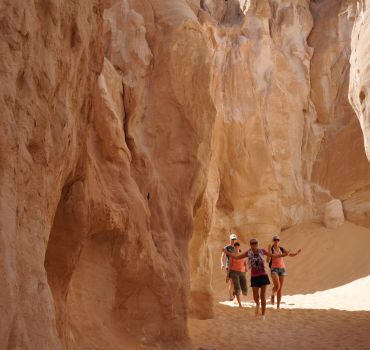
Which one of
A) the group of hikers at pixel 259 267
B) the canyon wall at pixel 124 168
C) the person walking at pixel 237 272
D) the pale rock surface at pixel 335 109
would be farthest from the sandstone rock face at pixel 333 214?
the person walking at pixel 237 272

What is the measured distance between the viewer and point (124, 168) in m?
6.11

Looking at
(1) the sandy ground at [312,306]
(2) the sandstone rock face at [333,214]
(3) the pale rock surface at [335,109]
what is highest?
(3) the pale rock surface at [335,109]

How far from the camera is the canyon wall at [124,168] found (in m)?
3.09

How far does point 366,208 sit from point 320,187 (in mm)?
2013

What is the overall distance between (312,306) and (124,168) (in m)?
5.74

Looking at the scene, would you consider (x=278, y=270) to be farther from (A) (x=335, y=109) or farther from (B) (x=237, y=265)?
(A) (x=335, y=109)

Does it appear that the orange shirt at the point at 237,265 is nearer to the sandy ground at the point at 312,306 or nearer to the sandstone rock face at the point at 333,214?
the sandy ground at the point at 312,306

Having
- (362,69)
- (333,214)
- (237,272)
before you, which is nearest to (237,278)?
(237,272)

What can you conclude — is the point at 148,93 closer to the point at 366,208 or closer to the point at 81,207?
the point at 81,207

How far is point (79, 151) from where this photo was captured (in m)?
4.69

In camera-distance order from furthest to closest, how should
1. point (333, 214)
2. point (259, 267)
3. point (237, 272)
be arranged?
point (333, 214), point (237, 272), point (259, 267)

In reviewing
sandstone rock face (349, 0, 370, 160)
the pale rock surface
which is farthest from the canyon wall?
the pale rock surface

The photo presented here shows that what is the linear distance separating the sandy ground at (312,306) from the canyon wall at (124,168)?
2.15 feet

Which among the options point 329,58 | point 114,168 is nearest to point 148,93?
point 114,168
